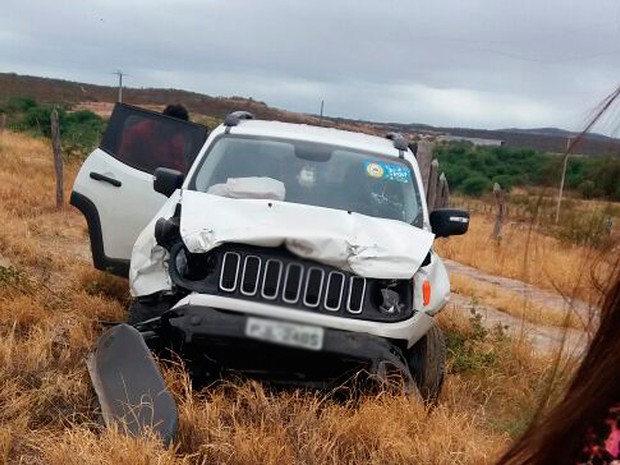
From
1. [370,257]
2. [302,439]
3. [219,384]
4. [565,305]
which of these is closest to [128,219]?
[219,384]

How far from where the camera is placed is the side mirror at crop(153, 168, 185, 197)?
538cm

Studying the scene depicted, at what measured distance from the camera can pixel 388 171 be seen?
18.5ft

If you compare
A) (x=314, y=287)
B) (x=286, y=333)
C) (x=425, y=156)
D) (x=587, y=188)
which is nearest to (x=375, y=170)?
(x=314, y=287)

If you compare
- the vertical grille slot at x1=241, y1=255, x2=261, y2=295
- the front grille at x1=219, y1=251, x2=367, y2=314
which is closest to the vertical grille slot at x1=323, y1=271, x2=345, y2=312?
the front grille at x1=219, y1=251, x2=367, y2=314

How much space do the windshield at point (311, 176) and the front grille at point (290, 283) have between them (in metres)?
0.89

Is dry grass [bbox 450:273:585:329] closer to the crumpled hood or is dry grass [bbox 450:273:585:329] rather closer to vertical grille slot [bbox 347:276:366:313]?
the crumpled hood

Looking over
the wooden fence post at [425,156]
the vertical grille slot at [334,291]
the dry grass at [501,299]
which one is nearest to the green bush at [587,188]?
the vertical grille slot at [334,291]

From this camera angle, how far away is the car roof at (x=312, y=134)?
18.7 ft

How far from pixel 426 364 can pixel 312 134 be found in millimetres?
1883

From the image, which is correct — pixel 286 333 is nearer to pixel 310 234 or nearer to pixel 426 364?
pixel 310 234

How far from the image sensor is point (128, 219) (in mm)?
5969

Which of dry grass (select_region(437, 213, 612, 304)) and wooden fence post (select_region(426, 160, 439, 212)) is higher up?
dry grass (select_region(437, 213, 612, 304))

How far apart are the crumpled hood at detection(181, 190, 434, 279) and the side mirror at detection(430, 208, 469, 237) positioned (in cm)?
56

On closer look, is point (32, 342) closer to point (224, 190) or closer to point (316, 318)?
point (224, 190)
